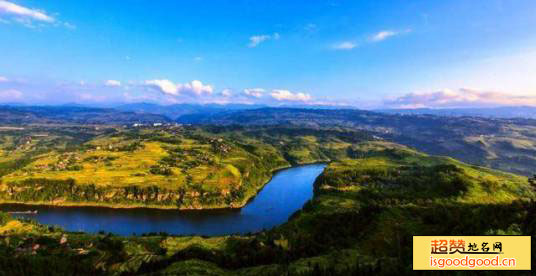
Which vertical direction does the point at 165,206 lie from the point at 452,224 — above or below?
below

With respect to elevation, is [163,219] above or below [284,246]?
below

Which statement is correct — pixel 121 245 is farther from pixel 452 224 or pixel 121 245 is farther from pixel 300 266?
pixel 452 224

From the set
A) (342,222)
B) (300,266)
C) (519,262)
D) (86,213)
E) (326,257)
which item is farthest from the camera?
(86,213)

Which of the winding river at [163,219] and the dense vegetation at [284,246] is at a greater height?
the dense vegetation at [284,246]

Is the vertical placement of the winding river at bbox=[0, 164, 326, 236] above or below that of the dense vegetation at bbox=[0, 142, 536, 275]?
below

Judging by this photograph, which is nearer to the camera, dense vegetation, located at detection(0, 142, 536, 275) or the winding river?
dense vegetation, located at detection(0, 142, 536, 275)

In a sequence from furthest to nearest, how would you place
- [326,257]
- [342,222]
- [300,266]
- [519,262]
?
[342,222], [326,257], [300,266], [519,262]

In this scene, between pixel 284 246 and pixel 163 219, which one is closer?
pixel 284 246

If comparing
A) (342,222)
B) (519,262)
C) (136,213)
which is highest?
(519,262)

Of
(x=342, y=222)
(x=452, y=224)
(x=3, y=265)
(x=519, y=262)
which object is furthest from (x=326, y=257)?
(x=3, y=265)

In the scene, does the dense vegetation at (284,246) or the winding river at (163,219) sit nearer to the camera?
the dense vegetation at (284,246)

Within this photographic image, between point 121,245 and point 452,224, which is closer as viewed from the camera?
point 452,224
